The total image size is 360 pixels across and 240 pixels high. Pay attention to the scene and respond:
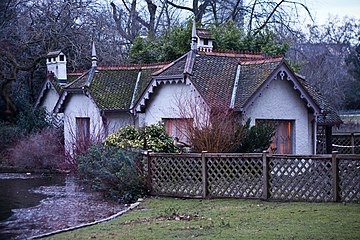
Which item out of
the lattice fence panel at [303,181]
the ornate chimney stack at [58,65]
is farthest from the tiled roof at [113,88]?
the lattice fence panel at [303,181]

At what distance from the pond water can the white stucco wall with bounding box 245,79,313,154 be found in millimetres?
6919

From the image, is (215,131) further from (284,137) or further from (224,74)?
(284,137)

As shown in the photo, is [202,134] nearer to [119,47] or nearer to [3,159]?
[3,159]

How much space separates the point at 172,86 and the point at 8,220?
10.3m

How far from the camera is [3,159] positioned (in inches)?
1097

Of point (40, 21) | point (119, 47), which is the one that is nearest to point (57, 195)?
point (40, 21)

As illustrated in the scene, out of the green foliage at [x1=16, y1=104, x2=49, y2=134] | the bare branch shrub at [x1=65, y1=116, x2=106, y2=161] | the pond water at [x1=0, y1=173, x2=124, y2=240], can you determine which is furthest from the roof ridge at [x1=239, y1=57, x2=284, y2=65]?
the green foliage at [x1=16, y1=104, x2=49, y2=134]

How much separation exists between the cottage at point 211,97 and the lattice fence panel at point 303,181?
6.18 meters

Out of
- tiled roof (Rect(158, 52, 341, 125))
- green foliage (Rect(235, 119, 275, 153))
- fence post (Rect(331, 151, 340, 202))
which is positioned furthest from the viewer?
tiled roof (Rect(158, 52, 341, 125))

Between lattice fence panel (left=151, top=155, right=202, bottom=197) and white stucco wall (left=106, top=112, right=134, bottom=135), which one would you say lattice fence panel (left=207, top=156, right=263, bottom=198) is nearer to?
lattice fence panel (left=151, top=155, right=202, bottom=197)

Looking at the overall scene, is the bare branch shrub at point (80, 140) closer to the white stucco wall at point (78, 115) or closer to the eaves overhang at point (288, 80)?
the white stucco wall at point (78, 115)

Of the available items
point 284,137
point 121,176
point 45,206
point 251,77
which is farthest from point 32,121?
point 121,176

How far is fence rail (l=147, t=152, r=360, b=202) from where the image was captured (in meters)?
13.0

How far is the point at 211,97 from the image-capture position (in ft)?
68.0
